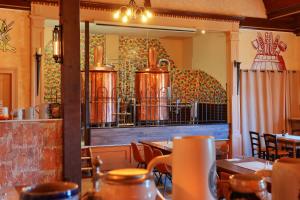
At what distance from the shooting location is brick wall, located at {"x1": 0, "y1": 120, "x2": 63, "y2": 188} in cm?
357

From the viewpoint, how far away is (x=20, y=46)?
7629mm

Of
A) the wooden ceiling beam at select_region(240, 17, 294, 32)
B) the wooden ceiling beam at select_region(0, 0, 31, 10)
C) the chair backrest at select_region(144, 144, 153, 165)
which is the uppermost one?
the wooden ceiling beam at select_region(240, 17, 294, 32)

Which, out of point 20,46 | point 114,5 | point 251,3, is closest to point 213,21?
point 251,3

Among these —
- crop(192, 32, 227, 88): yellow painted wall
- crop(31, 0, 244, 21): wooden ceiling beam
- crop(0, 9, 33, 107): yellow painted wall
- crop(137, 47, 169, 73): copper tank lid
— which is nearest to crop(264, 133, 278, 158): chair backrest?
crop(192, 32, 227, 88): yellow painted wall

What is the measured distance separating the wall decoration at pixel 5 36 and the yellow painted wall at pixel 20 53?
0.19 ft

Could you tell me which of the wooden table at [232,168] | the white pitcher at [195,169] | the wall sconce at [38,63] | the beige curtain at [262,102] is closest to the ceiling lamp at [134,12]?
the wall sconce at [38,63]

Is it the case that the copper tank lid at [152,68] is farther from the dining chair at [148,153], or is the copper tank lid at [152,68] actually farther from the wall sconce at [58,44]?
the wall sconce at [58,44]

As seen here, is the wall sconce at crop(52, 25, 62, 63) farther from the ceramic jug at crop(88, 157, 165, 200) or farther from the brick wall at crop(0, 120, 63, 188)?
the ceramic jug at crop(88, 157, 165, 200)

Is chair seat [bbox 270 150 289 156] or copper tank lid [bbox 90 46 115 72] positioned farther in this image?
copper tank lid [bbox 90 46 115 72]

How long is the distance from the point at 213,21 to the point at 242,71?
1.57 meters

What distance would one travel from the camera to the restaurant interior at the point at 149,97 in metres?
1.11

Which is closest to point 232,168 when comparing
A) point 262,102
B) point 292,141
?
point 292,141

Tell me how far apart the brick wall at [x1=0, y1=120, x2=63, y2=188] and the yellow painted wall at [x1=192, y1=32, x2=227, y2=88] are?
6783 millimetres

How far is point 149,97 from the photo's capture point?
8.65 meters
